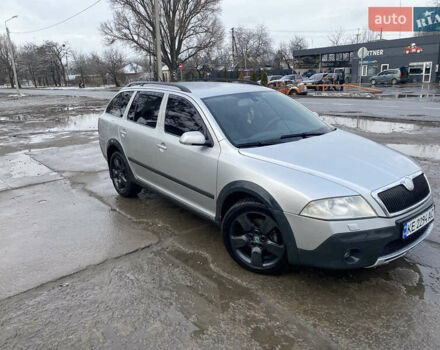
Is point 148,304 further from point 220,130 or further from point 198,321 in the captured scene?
point 220,130

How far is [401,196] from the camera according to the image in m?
2.83

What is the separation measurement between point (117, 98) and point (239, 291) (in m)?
3.68

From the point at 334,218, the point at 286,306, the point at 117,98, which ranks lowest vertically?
the point at 286,306

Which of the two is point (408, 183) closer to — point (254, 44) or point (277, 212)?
point (277, 212)

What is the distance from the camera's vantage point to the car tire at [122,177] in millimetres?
5084

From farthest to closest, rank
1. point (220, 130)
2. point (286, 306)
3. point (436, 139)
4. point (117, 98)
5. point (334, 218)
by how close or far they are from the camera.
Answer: point (436, 139), point (117, 98), point (220, 130), point (286, 306), point (334, 218)

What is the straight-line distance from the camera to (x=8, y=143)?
10.2 metres

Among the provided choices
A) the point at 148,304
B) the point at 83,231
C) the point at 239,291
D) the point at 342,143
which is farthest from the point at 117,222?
the point at 342,143

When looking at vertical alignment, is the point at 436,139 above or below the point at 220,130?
below

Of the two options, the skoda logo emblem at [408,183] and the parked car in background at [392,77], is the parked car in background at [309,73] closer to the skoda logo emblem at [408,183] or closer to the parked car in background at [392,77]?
the parked car in background at [392,77]

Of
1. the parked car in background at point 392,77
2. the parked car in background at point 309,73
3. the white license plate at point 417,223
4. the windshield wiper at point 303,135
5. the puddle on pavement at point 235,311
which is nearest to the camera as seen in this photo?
the puddle on pavement at point 235,311

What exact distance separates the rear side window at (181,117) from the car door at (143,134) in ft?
0.66

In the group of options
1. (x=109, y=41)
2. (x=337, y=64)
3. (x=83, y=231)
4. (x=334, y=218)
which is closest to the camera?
(x=334, y=218)

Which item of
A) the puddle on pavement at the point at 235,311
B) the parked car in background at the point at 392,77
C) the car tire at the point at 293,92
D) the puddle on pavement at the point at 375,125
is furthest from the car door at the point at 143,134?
the parked car in background at the point at 392,77
